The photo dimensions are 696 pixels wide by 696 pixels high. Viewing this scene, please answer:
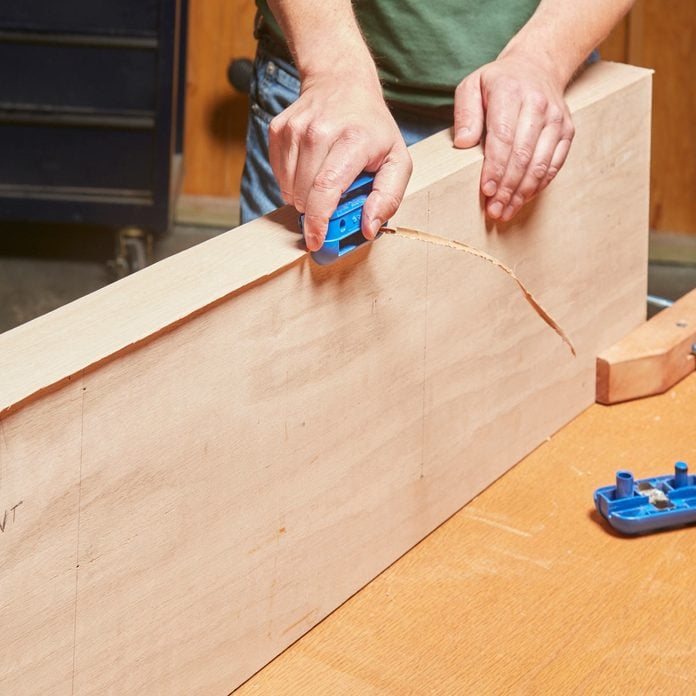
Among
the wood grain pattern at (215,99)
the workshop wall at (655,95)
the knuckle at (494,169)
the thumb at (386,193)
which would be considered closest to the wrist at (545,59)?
the knuckle at (494,169)

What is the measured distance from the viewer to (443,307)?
2.94 feet

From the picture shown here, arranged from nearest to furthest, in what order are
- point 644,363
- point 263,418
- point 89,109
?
point 263,418
point 644,363
point 89,109

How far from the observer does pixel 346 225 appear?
2.51ft

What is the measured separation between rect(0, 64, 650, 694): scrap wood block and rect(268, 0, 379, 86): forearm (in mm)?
86

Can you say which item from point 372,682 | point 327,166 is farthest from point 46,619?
point 327,166

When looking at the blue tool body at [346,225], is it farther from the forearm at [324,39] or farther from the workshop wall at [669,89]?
the workshop wall at [669,89]

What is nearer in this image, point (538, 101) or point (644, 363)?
point (538, 101)

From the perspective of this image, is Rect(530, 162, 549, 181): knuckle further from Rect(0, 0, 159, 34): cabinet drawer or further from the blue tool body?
Rect(0, 0, 159, 34): cabinet drawer

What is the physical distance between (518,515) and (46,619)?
1.47 ft

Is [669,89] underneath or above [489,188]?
underneath

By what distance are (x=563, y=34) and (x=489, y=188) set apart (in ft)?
0.69

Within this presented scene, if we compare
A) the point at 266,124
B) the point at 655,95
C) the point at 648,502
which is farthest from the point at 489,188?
the point at 655,95

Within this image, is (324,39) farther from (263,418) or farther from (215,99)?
(215,99)

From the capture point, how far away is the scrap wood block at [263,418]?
2.03 ft
